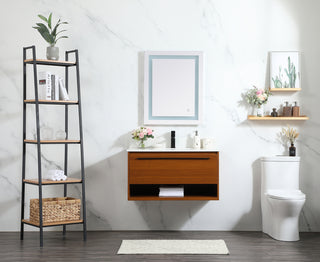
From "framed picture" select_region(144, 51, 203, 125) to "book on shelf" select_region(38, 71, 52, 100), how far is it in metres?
0.99

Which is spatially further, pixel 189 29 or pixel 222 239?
pixel 189 29

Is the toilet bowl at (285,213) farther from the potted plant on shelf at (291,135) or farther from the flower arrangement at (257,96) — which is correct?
the flower arrangement at (257,96)

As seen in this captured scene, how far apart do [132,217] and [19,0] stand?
98.2 inches

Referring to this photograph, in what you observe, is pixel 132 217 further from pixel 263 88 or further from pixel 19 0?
pixel 19 0

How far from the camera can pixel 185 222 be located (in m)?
4.47

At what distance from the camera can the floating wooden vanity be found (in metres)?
4.10

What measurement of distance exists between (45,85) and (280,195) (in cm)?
235

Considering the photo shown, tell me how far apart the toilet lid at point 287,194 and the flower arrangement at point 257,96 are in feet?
2.86

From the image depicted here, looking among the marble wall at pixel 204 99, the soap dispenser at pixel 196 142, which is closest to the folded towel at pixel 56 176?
the marble wall at pixel 204 99

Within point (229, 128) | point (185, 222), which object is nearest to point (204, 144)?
point (229, 128)

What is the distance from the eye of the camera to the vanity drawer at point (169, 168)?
13.5ft

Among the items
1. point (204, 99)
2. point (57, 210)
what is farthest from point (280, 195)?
point (57, 210)

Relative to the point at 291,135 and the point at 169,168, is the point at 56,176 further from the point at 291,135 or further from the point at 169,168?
the point at 291,135

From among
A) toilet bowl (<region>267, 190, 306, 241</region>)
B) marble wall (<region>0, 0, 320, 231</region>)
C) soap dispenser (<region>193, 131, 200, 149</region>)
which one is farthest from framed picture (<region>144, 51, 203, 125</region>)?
toilet bowl (<region>267, 190, 306, 241</region>)
